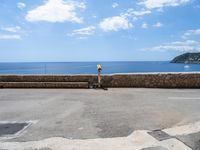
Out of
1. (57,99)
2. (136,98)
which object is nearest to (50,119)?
(57,99)

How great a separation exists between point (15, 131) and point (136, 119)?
9.32 ft

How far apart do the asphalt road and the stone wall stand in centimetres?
282

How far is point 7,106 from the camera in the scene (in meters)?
8.09

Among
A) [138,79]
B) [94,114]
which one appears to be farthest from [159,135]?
[138,79]

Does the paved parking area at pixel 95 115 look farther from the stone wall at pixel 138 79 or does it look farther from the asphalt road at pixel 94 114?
the stone wall at pixel 138 79

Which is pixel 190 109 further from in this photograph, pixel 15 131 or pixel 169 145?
pixel 15 131

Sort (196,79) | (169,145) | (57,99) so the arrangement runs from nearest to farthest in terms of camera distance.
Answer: (169,145)
(57,99)
(196,79)

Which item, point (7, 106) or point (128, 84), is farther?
point (128, 84)

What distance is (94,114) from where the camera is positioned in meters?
6.89

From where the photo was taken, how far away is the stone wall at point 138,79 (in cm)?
1240

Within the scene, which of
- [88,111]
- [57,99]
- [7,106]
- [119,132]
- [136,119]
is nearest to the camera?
[119,132]

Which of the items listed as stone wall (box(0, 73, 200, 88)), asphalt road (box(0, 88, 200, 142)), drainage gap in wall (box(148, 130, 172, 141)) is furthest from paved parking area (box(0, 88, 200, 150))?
stone wall (box(0, 73, 200, 88))

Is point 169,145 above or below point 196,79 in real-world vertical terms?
below

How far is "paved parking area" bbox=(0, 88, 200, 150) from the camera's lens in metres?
5.21
